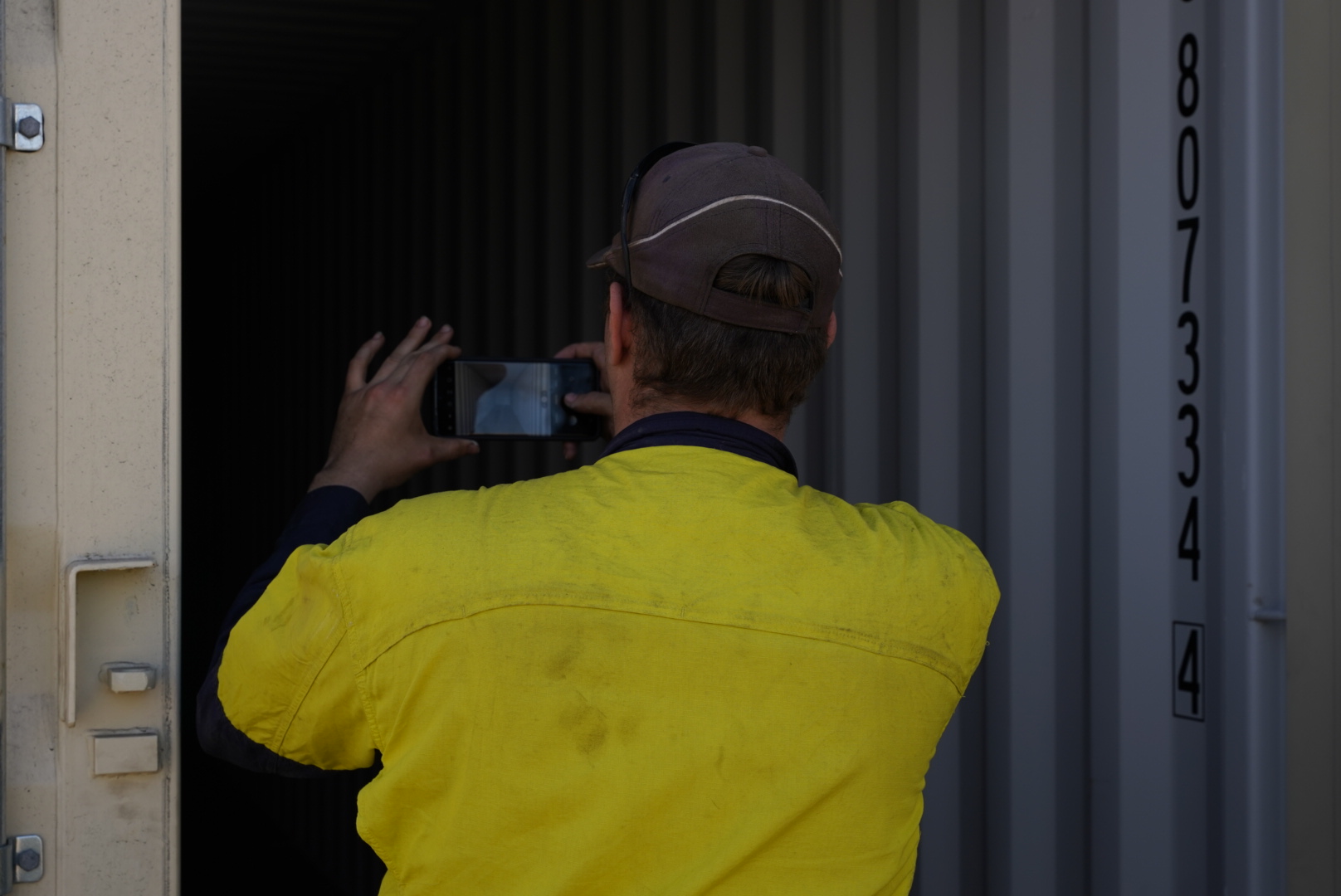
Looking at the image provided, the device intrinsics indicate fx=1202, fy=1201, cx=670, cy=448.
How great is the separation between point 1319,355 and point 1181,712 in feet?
2.30

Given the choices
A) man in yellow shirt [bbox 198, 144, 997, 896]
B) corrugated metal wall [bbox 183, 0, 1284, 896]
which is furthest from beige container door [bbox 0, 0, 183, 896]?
corrugated metal wall [bbox 183, 0, 1284, 896]

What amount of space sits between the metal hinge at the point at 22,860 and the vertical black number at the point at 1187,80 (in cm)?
219

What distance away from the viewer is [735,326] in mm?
1510

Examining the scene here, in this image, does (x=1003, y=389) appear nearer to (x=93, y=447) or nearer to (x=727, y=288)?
(x=727, y=288)

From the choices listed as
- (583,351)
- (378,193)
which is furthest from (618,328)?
(378,193)

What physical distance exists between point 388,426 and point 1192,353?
4.73 ft

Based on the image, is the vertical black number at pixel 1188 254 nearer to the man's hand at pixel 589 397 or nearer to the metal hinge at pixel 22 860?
the man's hand at pixel 589 397

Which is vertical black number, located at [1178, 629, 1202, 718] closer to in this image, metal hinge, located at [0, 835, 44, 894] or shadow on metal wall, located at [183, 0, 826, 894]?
shadow on metal wall, located at [183, 0, 826, 894]

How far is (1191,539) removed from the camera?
7.22 ft

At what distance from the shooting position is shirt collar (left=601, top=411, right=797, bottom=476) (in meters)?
1.50

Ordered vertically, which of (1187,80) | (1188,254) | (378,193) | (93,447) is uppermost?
(378,193)

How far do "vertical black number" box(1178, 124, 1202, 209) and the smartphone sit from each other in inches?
44.8

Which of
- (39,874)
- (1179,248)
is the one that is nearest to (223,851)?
(39,874)

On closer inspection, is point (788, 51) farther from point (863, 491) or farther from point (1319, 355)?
point (1319, 355)
